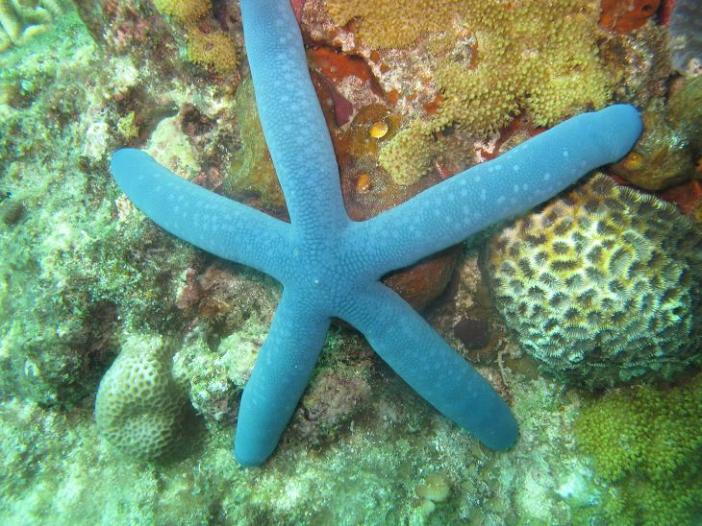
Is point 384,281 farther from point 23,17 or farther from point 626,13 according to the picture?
point 23,17

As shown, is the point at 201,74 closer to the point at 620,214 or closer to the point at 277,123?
the point at 277,123

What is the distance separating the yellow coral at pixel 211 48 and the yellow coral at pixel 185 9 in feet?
0.33

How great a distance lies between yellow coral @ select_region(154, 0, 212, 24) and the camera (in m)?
3.49

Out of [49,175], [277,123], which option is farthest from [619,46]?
[49,175]

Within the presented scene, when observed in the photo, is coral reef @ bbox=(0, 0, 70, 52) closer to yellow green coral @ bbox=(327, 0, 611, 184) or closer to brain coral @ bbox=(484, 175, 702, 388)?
yellow green coral @ bbox=(327, 0, 611, 184)

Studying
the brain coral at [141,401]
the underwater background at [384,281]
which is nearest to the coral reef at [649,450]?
the underwater background at [384,281]

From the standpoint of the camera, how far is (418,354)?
10.7 ft

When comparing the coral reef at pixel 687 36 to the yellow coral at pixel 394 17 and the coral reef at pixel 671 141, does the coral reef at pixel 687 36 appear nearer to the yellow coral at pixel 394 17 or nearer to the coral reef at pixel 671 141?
the coral reef at pixel 671 141

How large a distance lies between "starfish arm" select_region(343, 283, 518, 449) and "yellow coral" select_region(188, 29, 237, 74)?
2271 mm

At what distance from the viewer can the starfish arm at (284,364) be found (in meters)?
3.31

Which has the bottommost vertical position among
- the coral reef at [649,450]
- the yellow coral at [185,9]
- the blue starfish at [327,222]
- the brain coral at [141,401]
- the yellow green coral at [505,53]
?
the coral reef at [649,450]

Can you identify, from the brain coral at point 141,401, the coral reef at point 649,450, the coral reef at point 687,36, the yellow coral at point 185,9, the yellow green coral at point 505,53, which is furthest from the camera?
the brain coral at point 141,401

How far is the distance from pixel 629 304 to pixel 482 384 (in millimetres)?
1214

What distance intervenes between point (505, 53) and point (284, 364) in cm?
274
